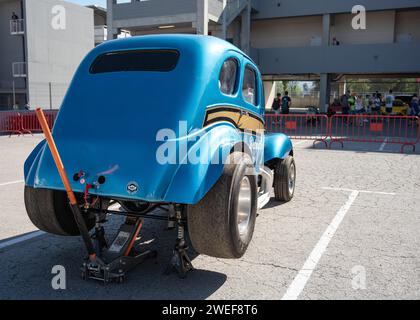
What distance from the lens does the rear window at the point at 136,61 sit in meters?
4.32

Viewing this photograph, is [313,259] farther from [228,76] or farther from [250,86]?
[250,86]

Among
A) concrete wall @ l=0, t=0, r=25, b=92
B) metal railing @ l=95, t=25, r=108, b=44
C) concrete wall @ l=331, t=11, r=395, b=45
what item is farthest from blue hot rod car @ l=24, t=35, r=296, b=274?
metal railing @ l=95, t=25, r=108, b=44

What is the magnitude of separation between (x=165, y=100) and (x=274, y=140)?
104 inches

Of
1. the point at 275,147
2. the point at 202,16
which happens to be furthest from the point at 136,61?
the point at 202,16

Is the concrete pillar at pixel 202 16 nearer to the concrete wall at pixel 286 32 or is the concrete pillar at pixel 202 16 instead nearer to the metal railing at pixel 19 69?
the concrete wall at pixel 286 32

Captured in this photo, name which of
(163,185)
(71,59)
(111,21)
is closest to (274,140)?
(163,185)

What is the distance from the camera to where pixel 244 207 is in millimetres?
4344

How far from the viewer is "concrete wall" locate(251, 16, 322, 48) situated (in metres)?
29.8

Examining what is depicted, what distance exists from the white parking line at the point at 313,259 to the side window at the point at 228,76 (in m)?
2.04

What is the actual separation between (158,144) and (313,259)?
2108 mm

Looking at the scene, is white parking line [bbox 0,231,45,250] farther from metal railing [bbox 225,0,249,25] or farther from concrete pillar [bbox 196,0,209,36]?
metal railing [bbox 225,0,249,25]

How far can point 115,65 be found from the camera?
4.50 m
